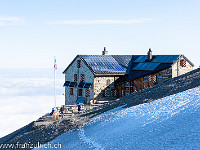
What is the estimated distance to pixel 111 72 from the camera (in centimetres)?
3778

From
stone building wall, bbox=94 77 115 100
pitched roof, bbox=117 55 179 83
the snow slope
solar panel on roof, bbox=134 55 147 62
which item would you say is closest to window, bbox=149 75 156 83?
pitched roof, bbox=117 55 179 83

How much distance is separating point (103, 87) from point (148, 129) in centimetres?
2326

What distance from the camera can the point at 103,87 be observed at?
124 ft

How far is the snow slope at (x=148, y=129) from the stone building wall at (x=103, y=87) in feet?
57.2

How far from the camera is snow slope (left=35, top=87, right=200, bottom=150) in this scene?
41.7ft

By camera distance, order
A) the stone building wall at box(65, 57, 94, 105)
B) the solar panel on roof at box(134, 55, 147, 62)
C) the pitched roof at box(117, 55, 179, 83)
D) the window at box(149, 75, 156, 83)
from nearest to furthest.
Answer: the window at box(149, 75, 156, 83), the pitched roof at box(117, 55, 179, 83), the stone building wall at box(65, 57, 94, 105), the solar panel on roof at box(134, 55, 147, 62)

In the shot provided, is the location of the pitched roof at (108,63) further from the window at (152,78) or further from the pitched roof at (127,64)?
the window at (152,78)

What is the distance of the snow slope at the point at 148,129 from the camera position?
12719 millimetres

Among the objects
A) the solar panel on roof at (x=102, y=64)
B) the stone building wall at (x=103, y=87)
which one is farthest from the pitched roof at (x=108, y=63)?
the stone building wall at (x=103, y=87)

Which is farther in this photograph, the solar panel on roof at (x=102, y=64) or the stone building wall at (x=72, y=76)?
the solar panel on roof at (x=102, y=64)

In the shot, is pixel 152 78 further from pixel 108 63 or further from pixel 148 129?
pixel 148 129

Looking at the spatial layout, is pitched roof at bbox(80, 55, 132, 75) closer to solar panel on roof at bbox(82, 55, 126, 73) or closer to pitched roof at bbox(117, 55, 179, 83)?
solar panel on roof at bbox(82, 55, 126, 73)

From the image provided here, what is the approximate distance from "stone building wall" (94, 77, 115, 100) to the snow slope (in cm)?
1742

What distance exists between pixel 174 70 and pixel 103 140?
932 inches
